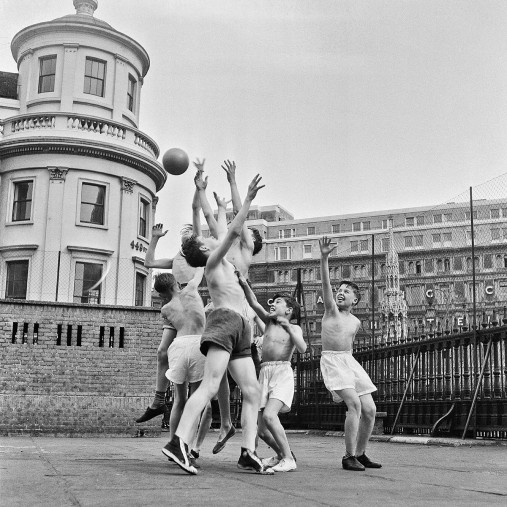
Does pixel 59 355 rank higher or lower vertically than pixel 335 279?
lower

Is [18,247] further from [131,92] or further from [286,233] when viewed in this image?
[286,233]

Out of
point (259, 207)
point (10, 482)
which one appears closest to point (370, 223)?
point (259, 207)

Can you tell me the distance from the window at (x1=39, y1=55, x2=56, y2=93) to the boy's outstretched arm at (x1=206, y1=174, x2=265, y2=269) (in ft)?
82.2

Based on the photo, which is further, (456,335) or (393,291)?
(393,291)

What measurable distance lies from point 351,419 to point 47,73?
25.9 m

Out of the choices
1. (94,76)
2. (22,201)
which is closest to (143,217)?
(22,201)

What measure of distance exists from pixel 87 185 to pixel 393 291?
3617cm

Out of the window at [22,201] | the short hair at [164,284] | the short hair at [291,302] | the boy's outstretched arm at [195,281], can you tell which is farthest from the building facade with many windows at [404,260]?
the window at [22,201]

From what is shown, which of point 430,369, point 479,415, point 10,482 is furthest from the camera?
point 430,369

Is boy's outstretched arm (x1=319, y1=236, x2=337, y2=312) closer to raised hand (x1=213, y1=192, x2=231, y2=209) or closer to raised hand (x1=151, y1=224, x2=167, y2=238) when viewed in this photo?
raised hand (x1=213, y1=192, x2=231, y2=209)

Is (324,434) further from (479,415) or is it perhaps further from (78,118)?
(78,118)

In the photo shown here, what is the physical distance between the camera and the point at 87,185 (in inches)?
1134

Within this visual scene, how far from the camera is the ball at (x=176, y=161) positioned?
9.72 m

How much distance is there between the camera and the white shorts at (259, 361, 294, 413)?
6855mm
